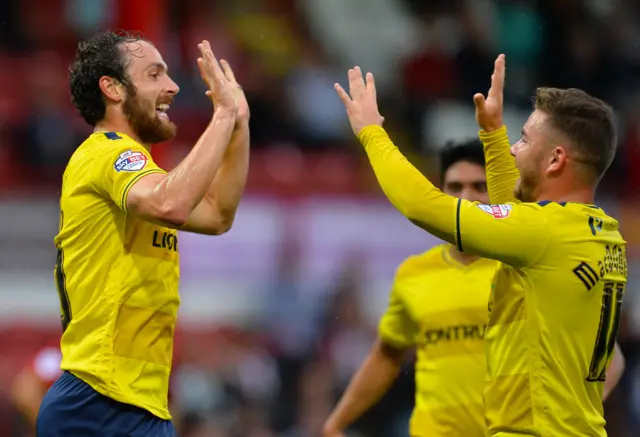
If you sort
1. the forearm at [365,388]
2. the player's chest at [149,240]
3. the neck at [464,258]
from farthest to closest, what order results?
the forearm at [365,388], the neck at [464,258], the player's chest at [149,240]

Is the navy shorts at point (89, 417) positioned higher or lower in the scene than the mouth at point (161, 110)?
lower

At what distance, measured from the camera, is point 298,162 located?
11023mm

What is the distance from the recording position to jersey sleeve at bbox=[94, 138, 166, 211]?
4.36m

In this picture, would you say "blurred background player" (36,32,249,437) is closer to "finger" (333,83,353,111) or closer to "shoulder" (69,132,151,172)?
"shoulder" (69,132,151,172)

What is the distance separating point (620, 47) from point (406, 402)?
5.22 metres

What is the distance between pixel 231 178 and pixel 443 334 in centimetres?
123

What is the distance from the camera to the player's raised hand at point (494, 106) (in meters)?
4.85

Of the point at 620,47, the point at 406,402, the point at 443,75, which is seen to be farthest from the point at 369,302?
the point at 620,47

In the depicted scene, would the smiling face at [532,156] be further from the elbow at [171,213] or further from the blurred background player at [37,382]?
the blurred background player at [37,382]

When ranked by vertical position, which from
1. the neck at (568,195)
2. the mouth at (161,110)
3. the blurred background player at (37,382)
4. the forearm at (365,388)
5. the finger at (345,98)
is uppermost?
the finger at (345,98)

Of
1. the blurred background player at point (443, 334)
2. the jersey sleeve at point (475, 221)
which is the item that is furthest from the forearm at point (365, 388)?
the jersey sleeve at point (475, 221)

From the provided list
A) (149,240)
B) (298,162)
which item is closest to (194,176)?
(149,240)

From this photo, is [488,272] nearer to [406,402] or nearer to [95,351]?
[95,351]

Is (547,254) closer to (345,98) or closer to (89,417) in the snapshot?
(345,98)
